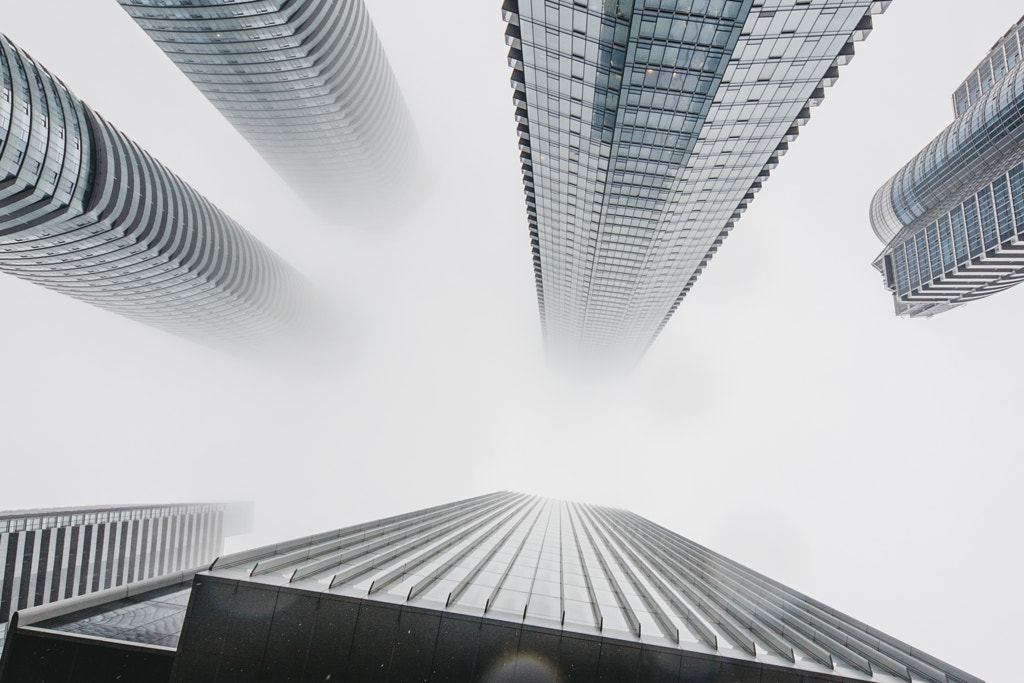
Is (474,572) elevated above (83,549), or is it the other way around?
(474,572)

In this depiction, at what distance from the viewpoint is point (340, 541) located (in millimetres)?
24047

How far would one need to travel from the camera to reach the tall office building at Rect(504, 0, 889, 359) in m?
45.5

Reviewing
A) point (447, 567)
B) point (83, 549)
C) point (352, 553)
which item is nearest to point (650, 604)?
point (447, 567)

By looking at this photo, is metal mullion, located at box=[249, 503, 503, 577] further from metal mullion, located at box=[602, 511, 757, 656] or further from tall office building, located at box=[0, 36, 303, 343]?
tall office building, located at box=[0, 36, 303, 343]

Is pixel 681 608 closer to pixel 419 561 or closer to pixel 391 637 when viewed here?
pixel 419 561

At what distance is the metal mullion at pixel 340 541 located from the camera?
58.3 feet

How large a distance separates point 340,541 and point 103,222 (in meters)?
95.7

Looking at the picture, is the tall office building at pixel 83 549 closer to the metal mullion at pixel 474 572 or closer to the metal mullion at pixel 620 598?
the metal mullion at pixel 474 572

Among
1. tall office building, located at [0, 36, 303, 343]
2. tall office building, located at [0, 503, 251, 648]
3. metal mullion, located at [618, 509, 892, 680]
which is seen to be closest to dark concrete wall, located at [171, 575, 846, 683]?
metal mullion, located at [618, 509, 892, 680]

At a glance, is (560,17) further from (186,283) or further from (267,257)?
(267,257)

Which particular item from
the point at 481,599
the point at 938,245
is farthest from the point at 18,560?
the point at 938,245

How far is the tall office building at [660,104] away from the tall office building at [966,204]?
3185 inches

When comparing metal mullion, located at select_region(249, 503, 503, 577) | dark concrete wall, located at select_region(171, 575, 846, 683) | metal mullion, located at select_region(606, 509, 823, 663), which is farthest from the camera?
metal mullion, located at select_region(249, 503, 503, 577)

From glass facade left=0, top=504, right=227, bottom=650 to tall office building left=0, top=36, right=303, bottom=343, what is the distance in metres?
47.4
